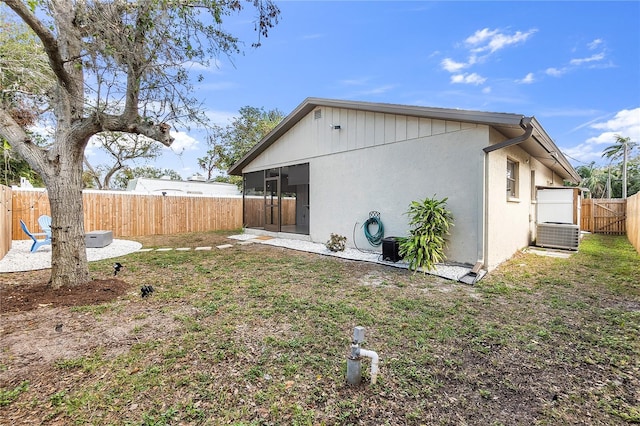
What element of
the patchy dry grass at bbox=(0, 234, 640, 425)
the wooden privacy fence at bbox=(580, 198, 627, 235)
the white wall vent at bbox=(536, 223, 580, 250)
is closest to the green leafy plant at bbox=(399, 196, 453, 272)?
the patchy dry grass at bbox=(0, 234, 640, 425)

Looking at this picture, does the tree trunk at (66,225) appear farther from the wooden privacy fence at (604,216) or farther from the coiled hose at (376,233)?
the wooden privacy fence at (604,216)

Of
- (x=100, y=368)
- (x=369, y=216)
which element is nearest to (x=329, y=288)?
(x=100, y=368)

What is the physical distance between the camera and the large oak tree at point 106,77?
358 centimetres

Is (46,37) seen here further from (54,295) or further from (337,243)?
(337,243)

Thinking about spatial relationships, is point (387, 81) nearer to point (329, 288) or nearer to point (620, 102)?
point (329, 288)

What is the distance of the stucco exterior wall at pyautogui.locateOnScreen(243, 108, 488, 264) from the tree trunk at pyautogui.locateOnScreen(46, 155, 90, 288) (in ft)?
19.0

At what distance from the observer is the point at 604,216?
41.4 feet

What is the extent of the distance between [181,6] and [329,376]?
4650 millimetres

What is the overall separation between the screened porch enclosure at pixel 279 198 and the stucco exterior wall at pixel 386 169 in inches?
23.0

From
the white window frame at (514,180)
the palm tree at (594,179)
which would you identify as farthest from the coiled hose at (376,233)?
the palm tree at (594,179)

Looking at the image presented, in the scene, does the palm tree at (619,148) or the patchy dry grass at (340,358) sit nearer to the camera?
the patchy dry grass at (340,358)

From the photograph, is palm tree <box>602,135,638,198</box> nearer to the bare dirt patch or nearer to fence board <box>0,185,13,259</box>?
the bare dirt patch

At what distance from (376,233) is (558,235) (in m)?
5.26

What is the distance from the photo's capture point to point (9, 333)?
2834 mm
